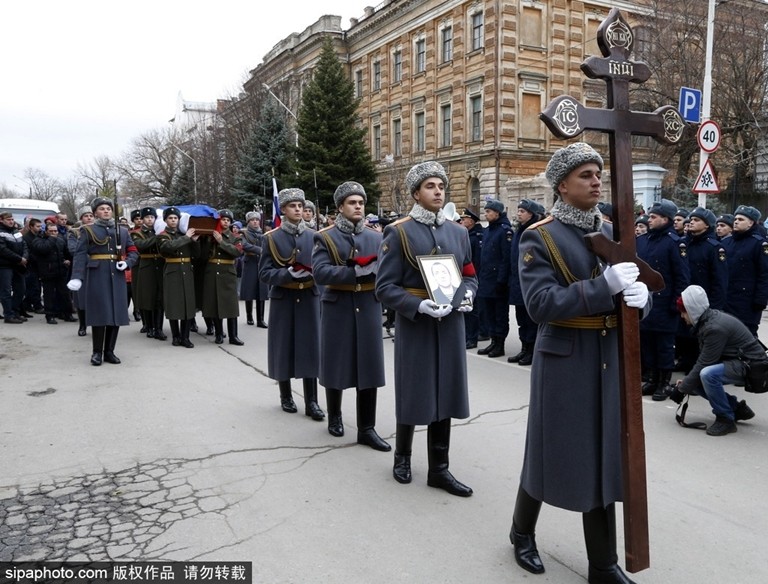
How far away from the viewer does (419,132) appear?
4103 centimetres

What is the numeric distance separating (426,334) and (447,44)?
36845mm

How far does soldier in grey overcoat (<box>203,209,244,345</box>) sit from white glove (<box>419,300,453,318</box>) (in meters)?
6.89

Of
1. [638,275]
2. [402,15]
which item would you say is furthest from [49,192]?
[638,275]

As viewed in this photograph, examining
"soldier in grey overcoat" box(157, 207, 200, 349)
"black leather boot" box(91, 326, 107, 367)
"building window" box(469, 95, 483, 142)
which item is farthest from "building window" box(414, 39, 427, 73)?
"black leather boot" box(91, 326, 107, 367)

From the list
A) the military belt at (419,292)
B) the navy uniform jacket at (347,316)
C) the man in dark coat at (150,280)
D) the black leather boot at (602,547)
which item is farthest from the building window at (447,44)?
the black leather boot at (602,547)

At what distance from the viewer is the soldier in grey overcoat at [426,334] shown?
443cm

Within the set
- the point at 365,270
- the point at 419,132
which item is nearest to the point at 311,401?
the point at 365,270

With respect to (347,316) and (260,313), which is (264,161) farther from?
(347,316)

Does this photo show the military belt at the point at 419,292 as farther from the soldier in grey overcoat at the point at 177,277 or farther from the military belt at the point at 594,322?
the soldier in grey overcoat at the point at 177,277

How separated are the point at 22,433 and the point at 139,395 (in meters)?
1.46

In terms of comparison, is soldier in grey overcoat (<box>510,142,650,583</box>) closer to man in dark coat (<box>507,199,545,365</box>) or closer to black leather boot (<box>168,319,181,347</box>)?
man in dark coat (<box>507,199,545,365</box>)

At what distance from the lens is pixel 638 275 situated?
296 cm

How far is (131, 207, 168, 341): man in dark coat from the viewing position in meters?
11.2

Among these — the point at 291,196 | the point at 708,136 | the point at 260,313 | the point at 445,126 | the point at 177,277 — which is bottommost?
the point at 260,313
